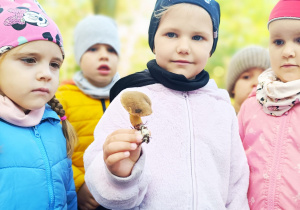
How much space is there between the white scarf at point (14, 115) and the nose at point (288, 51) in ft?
5.03

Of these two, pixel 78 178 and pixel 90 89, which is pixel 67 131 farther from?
pixel 90 89

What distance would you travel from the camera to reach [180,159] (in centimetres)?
169

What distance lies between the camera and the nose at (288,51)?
6.60 ft

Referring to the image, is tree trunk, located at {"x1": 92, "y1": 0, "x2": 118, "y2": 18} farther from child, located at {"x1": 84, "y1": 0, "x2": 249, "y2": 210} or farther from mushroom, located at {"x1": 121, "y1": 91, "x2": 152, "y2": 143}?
mushroom, located at {"x1": 121, "y1": 91, "x2": 152, "y2": 143}

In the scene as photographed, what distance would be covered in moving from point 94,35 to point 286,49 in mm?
1768

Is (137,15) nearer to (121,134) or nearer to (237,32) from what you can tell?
(237,32)

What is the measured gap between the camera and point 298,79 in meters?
2.01

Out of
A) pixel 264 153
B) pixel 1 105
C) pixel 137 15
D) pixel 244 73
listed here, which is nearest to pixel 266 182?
pixel 264 153

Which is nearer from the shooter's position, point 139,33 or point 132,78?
point 132,78

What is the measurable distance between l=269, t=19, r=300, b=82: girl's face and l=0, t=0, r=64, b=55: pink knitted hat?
1366 millimetres

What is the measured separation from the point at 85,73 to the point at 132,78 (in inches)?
48.8

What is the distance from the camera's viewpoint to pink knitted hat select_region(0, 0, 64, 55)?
1777 millimetres

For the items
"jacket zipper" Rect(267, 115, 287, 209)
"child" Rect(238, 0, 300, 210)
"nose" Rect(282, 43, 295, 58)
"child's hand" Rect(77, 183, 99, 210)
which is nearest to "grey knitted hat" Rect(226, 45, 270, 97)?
"child" Rect(238, 0, 300, 210)

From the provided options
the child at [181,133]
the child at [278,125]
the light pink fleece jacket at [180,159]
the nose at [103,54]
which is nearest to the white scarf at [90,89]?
the nose at [103,54]
